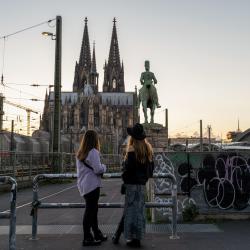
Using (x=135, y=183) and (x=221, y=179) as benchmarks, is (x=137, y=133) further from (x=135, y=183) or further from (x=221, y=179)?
(x=221, y=179)

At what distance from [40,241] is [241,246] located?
3.25 m

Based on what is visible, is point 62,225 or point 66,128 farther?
point 66,128

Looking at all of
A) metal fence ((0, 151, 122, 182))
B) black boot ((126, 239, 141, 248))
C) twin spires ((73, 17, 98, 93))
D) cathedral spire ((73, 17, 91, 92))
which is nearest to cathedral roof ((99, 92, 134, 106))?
twin spires ((73, 17, 98, 93))

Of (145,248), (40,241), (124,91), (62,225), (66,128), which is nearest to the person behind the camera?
(145,248)

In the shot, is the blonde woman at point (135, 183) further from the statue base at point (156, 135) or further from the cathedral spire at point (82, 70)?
the cathedral spire at point (82, 70)

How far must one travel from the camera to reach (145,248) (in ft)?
21.8

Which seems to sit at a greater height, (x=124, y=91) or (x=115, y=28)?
(x=115, y=28)

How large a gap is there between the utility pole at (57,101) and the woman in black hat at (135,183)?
17.2 meters

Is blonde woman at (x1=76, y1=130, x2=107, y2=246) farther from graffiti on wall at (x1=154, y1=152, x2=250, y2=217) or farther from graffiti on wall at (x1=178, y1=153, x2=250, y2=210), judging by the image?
graffiti on wall at (x1=178, y1=153, x2=250, y2=210)

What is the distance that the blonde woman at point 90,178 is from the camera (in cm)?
688

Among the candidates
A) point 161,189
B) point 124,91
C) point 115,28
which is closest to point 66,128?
Answer: point 124,91

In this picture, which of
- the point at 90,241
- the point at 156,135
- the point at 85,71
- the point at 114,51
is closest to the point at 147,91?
the point at 156,135

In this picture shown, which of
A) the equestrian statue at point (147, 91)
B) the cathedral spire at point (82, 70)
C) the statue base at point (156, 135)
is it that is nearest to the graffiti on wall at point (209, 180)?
the statue base at point (156, 135)

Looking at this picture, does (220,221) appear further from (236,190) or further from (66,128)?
(66,128)
